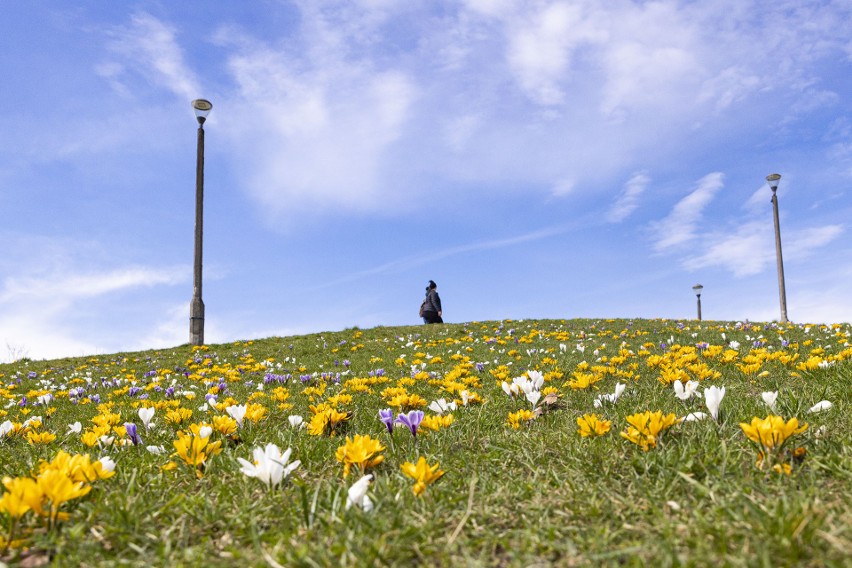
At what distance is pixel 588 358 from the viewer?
10336 millimetres

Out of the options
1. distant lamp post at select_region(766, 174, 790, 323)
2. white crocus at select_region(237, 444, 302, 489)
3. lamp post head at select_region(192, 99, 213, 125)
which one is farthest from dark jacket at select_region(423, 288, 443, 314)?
white crocus at select_region(237, 444, 302, 489)

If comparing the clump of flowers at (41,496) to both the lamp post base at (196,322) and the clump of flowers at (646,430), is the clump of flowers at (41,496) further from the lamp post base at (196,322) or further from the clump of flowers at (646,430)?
the lamp post base at (196,322)

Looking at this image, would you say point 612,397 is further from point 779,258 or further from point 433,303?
point 779,258

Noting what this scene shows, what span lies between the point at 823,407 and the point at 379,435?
3.25m

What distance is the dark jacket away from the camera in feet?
90.0

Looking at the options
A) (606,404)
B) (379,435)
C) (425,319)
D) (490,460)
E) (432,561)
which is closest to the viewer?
(432,561)

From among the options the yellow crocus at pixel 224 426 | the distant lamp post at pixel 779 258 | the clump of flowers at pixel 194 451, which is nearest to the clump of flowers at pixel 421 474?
the clump of flowers at pixel 194 451

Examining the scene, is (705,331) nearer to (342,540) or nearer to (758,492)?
(758,492)

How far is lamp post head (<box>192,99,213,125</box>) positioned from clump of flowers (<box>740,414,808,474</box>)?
26560mm

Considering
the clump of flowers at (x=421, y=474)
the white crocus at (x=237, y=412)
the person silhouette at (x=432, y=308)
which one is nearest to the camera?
the clump of flowers at (x=421, y=474)

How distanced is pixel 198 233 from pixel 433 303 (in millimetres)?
12315

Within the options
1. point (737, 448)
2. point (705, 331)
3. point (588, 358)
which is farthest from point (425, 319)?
point (737, 448)

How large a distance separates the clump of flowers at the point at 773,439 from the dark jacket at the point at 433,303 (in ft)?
81.3

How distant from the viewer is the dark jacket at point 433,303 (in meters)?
27.4
